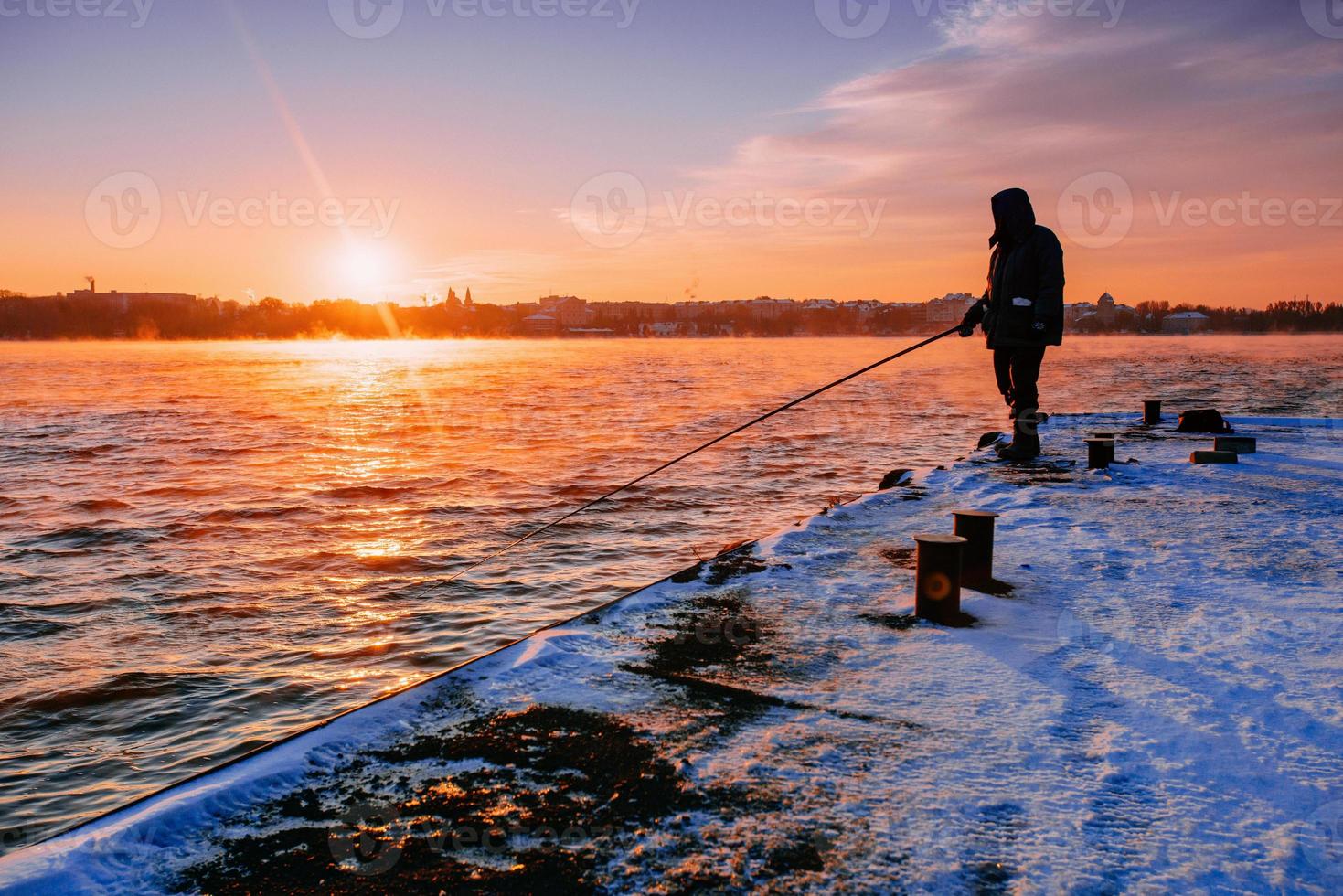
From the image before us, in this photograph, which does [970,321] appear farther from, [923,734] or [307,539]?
[307,539]

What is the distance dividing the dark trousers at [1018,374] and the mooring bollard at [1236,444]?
85.9 inches

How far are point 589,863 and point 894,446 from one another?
18623 millimetres

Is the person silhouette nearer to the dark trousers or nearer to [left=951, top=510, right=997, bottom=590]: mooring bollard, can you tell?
the dark trousers

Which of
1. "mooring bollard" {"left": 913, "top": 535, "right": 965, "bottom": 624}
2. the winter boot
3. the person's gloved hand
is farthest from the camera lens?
the winter boot

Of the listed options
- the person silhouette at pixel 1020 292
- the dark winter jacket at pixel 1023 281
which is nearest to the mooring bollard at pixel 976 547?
the person silhouette at pixel 1020 292

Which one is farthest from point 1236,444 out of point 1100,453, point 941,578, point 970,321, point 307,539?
point 307,539

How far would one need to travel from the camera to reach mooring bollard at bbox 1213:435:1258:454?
1021cm

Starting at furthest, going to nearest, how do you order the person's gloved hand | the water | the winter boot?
the winter boot, the person's gloved hand, the water

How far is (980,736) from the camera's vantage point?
311cm

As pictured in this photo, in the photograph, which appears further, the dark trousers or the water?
the dark trousers

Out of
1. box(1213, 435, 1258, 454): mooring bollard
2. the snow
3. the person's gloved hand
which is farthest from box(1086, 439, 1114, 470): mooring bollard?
the snow

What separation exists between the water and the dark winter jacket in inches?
156

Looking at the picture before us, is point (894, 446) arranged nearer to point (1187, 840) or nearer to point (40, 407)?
point (1187, 840)

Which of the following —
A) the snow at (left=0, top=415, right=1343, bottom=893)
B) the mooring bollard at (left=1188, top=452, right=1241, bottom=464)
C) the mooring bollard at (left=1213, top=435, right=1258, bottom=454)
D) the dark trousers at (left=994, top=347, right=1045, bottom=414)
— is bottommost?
the snow at (left=0, top=415, right=1343, bottom=893)
